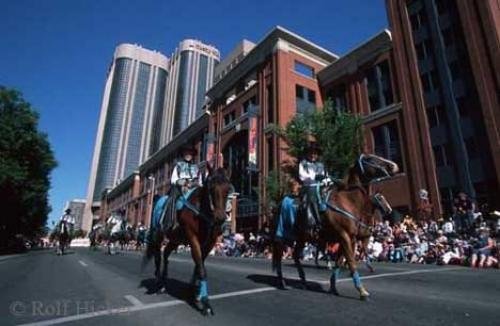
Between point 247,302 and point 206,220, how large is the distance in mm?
1503

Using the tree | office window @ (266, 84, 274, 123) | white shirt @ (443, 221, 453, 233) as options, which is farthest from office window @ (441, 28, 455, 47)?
the tree

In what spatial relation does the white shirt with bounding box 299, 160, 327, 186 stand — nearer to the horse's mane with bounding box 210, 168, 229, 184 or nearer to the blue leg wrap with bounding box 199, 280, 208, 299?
the horse's mane with bounding box 210, 168, 229, 184

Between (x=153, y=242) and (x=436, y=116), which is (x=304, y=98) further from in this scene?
(x=153, y=242)

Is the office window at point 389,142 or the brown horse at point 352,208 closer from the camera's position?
the brown horse at point 352,208

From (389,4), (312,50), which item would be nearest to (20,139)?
(312,50)

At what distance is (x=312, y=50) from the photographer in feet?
142

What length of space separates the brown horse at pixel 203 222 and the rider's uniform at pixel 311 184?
206 cm

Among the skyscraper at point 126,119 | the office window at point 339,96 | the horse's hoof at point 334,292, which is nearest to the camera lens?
the horse's hoof at point 334,292

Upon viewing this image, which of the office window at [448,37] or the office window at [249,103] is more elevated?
the office window at [249,103]

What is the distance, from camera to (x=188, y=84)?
443 feet

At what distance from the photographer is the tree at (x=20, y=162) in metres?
32.6

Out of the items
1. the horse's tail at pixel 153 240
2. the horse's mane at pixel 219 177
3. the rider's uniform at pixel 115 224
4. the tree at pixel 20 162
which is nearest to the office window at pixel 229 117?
the tree at pixel 20 162

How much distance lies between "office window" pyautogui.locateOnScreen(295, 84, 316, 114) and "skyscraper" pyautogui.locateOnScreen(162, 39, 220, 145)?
88731 millimetres

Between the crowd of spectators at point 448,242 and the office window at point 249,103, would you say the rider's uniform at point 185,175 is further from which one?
the office window at point 249,103
